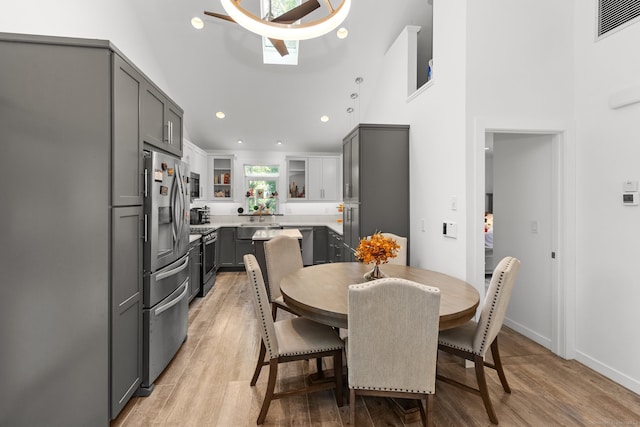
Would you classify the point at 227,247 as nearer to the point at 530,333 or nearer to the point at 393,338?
the point at 530,333

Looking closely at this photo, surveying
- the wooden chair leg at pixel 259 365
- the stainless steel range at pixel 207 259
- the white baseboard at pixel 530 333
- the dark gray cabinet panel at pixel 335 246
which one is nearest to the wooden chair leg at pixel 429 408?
the wooden chair leg at pixel 259 365

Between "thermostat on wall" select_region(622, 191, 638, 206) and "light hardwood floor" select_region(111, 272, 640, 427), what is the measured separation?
4.56ft

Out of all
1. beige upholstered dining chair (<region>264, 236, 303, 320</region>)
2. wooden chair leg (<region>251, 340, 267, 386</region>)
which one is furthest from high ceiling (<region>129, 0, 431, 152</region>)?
wooden chair leg (<region>251, 340, 267, 386</region>)

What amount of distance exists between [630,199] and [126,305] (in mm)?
3652

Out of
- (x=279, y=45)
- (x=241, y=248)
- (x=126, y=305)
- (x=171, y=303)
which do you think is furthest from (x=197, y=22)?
(x=241, y=248)

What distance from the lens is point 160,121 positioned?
8.61ft

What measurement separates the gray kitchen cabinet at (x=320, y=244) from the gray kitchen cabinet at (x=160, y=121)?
394 cm

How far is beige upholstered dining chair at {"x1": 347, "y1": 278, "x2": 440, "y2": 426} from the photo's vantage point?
5.04ft

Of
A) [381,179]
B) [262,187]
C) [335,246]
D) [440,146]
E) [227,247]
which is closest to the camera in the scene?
[440,146]

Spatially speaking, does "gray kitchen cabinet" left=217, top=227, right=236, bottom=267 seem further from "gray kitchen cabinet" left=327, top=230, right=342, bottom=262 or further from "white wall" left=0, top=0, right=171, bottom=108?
"white wall" left=0, top=0, right=171, bottom=108

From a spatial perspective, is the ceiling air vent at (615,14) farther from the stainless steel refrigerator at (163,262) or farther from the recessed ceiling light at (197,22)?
the recessed ceiling light at (197,22)

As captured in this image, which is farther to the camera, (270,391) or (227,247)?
(227,247)

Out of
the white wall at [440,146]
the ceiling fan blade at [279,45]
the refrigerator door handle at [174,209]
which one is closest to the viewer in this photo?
the refrigerator door handle at [174,209]

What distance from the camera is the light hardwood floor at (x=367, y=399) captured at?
6.63 feet
